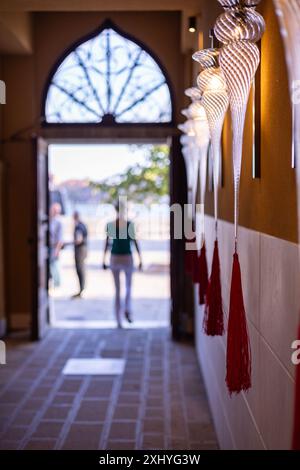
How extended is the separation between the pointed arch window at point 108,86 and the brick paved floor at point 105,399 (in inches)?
93.7

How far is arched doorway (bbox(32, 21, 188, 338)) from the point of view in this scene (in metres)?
6.24

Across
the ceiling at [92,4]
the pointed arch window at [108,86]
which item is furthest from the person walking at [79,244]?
the ceiling at [92,4]

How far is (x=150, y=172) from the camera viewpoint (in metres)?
11.0

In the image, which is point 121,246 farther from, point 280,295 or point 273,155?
point 280,295

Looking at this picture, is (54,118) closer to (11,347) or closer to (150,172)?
(11,347)

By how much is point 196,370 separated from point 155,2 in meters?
2.97

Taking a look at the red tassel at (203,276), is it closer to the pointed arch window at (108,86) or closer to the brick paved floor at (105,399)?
the brick paved floor at (105,399)

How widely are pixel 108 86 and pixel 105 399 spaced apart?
3.43m

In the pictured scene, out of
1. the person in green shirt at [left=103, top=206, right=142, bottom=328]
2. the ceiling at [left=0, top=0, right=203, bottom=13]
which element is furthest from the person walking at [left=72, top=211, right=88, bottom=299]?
the ceiling at [left=0, top=0, right=203, bottom=13]

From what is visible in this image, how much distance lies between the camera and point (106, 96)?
20.7ft

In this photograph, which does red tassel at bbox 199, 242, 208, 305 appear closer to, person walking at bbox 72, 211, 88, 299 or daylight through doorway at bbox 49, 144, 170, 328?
daylight through doorway at bbox 49, 144, 170, 328

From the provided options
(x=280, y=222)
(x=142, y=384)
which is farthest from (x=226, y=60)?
(x=142, y=384)

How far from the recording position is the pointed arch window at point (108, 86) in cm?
624

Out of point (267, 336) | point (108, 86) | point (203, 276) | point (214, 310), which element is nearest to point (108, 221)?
point (108, 86)
